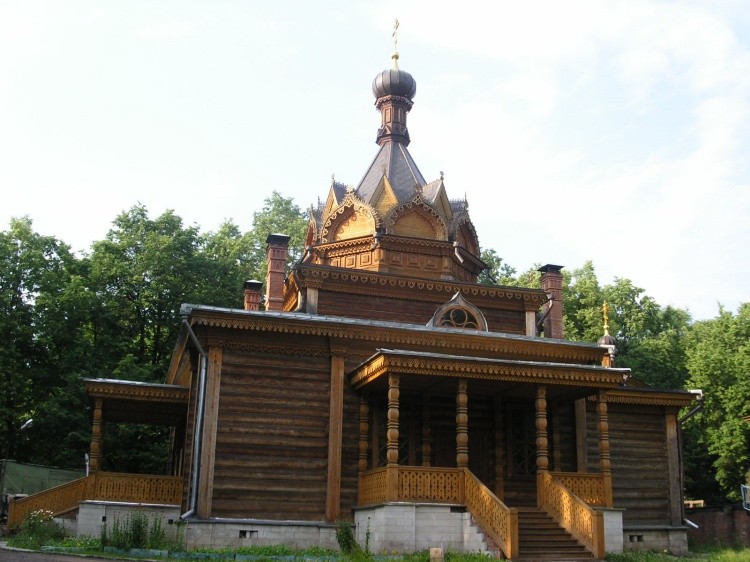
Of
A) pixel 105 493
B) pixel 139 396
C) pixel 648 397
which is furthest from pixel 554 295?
pixel 105 493

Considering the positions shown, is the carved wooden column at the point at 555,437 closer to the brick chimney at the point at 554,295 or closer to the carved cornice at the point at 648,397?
the carved cornice at the point at 648,397

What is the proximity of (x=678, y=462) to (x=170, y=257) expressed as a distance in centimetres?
2381

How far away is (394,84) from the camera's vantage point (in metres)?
28.7

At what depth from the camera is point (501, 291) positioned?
23734 mm

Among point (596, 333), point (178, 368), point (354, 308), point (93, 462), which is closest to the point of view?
point (93, 462)

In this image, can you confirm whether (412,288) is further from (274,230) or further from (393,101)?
(274,230)

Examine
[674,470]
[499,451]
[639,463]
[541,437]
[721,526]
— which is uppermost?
[541,437]

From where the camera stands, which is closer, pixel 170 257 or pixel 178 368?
pixel 178 368

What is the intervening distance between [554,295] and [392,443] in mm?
11910

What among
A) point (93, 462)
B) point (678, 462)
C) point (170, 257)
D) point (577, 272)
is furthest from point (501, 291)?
point (577, 272)

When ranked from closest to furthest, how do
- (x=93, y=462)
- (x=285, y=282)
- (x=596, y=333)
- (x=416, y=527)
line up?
(x=416, y=527) < (x=93, y=462) < (x=285, y=282) < (x=596, y=333)

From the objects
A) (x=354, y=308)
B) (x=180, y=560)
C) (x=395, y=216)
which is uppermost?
(x=395, y=216)

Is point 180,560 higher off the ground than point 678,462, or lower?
lower

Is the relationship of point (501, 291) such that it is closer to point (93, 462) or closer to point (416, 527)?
point (416, 527)
